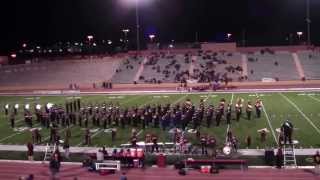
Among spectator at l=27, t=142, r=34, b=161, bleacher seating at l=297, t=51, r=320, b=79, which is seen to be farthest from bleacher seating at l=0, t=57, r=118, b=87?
spectator at l=27, t=142, r=34, b=161

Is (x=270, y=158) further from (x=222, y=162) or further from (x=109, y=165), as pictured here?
(x=109, y=165)

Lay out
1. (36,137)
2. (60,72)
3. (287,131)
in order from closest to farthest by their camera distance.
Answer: (287,131) → (36,137) → (60,72)

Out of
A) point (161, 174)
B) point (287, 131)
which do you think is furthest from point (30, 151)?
point (287, 131)

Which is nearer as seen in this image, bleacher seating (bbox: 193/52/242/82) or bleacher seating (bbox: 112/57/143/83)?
bleacher seating (bbox: 193/52/242/82)

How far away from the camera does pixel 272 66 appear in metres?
48.0

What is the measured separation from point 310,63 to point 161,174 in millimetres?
36446

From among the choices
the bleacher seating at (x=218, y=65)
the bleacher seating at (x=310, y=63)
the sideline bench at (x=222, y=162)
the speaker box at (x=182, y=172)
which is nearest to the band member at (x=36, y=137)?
the sideline bench at (x=222, y=162)

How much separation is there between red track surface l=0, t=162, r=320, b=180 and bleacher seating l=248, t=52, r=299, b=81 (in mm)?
30673

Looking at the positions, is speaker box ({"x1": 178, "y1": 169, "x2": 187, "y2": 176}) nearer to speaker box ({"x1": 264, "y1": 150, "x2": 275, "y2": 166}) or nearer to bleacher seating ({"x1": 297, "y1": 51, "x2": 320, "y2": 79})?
speaker box ({"x1": 264, "y1": 150, "x2": 275, "y2": 166})

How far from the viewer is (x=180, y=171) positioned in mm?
14906

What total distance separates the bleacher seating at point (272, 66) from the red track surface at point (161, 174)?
30.7 metres

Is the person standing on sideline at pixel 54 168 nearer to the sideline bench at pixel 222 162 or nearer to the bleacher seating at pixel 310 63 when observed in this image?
the sideline bench at pixel 222 162

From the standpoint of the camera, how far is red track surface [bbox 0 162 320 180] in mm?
14281

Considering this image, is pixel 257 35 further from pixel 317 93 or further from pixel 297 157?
pixel 297 157
